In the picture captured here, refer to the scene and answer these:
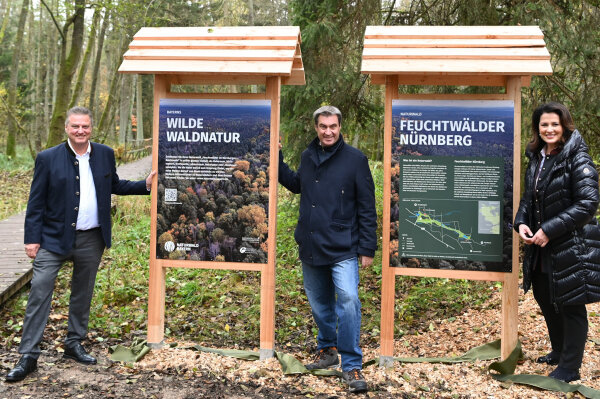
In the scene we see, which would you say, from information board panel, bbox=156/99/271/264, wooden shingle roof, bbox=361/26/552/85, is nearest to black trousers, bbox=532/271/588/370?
wooden shingle roof, bbox=361/26/552/85

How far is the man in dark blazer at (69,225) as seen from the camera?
14.7 feet

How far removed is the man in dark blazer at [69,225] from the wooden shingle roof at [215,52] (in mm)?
757

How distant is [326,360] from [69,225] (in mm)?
2543

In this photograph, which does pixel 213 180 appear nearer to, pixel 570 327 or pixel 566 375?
pixel 570 327

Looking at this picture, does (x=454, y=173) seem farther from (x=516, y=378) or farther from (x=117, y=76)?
(x=117, y=76)

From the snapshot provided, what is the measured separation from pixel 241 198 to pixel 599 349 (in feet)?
11.8

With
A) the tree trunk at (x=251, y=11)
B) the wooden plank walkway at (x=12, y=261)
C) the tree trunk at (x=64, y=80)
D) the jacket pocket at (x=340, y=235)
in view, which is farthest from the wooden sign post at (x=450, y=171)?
the tree trunk at (x=251, y=11)

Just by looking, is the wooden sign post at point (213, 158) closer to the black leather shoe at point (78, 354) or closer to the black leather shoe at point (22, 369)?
the black leather shoe at point (78, 354)

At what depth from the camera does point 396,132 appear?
183 inches

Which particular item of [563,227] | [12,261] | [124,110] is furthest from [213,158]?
[124,110]

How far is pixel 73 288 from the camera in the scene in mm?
4828

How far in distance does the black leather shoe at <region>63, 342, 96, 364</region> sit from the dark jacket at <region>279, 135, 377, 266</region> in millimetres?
2153

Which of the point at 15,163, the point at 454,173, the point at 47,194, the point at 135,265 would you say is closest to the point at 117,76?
the point at 15,163

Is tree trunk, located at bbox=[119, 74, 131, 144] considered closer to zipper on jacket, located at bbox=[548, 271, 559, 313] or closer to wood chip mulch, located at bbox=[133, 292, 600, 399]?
→ wood chip mulch, located at bbox=[133, 292, 600, 399]
